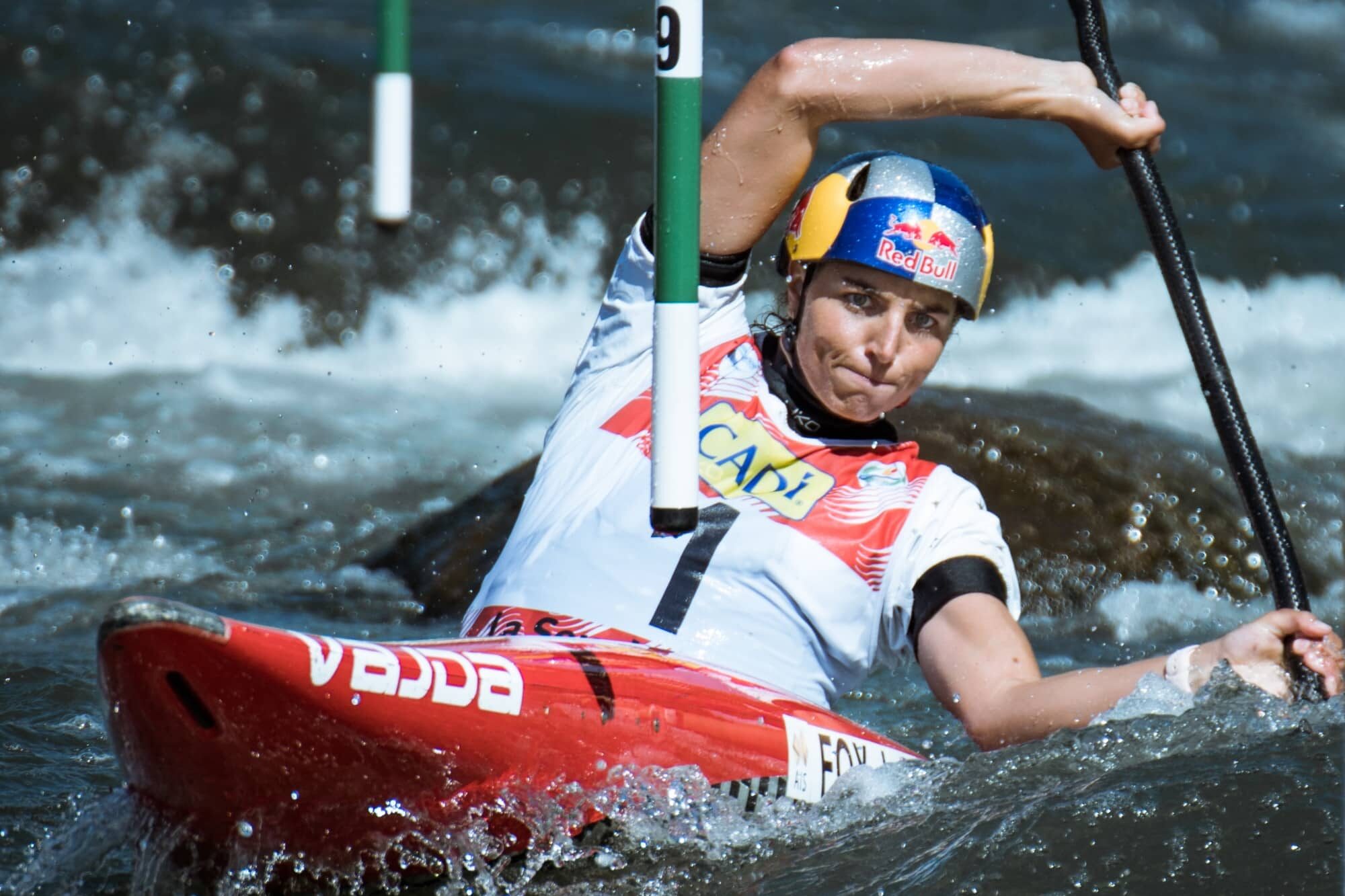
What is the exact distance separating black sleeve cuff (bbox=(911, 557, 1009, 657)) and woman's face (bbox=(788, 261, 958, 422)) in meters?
0.41

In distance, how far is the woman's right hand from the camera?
309 centimetres

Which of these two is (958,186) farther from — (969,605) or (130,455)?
(130,455)

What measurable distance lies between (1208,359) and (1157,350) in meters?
5.83

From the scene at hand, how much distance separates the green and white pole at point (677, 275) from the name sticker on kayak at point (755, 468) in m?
0.87

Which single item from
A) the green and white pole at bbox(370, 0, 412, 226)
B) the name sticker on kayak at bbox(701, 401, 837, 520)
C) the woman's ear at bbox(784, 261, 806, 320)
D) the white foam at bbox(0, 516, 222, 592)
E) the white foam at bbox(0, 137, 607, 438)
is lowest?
the white foam at bbox(0, 516, 222, 592)

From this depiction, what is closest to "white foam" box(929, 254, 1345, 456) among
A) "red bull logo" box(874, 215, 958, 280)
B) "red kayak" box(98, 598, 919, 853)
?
"red bull logo" box(874, 215, 958, 280)

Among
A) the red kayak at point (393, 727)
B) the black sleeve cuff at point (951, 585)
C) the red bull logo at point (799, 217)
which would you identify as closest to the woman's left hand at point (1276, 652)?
the black sleeve cuff at point (951, 585)

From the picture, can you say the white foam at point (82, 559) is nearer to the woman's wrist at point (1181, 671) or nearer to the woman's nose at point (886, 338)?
the woman's nose at point (886, 338)

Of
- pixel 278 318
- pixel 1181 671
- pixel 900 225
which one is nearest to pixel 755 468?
pixel 900 225

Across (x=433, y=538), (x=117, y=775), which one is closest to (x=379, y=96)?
(x=117, y=775)

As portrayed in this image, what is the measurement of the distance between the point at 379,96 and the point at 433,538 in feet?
11.0

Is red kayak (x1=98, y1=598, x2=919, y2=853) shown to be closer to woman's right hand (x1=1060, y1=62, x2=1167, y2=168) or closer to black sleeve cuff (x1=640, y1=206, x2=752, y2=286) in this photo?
black sleeve cuff (x1=640, y1=206, x2=752, y2=286)

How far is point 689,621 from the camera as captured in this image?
290 cm

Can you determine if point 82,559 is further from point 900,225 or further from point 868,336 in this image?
point 900,225
